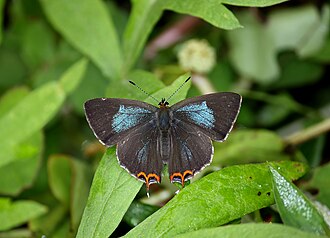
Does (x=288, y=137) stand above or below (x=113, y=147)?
below

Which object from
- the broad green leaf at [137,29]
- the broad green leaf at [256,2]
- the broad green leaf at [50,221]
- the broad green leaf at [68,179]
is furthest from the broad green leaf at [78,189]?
the broad green leaf at [256,2]

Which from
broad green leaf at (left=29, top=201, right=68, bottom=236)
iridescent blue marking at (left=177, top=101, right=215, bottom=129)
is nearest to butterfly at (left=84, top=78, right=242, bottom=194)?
iridescent blue marking at (left=177, top=101, right=215, bottom=129)

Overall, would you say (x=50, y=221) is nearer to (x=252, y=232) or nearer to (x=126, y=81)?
(x=126, y=81)

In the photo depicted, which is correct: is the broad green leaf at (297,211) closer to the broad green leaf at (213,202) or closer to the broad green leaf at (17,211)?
the broad green leaf at (213,202)

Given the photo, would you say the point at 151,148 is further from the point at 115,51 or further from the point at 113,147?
the point at 115,51

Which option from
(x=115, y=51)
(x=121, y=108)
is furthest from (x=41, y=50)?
(x=121, y=108)
